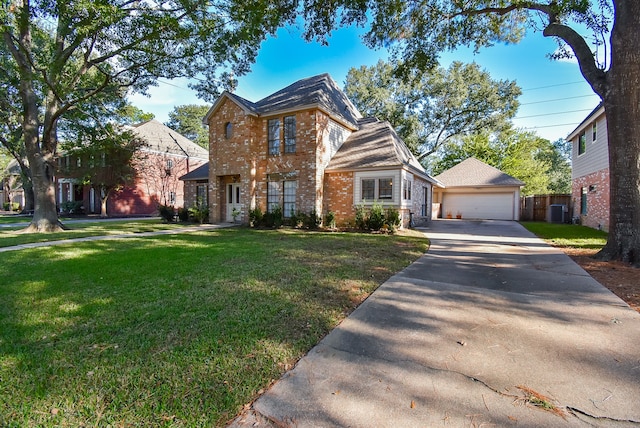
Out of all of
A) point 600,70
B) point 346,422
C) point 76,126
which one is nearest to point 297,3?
point 600,70

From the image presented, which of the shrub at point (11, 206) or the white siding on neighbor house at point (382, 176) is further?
the shrub at point (11, 206)

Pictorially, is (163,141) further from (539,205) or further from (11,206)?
(539,205)

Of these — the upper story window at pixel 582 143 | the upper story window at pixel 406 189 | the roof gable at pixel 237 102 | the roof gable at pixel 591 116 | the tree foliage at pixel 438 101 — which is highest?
the tree foliage at pixel 438 101

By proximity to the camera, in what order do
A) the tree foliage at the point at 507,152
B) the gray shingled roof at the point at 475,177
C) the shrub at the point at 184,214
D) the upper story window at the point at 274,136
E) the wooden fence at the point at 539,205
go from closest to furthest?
the upper story window at the point at 274,136 < the shrub at the point at 184,214 < the wooden fence at the point at 539,205 < the gray shingled roof at the point at 475,177 < the tree foliage at the point at 507,152

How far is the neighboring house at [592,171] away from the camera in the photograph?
1270 cm

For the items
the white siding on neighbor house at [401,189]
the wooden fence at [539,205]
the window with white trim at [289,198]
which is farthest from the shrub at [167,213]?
the wooden fence at [539,205]

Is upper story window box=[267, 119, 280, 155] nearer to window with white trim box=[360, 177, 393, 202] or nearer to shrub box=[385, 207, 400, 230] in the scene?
window with white trim box=[360, 177, 393, 202]

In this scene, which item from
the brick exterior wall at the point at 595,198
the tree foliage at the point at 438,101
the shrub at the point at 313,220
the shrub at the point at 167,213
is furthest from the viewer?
the tree foliage at the point at 438,101

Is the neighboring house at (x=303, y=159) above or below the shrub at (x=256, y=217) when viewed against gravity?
above

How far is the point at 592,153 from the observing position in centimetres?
1436

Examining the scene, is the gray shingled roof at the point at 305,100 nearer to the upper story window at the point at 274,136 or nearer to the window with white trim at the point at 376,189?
the upper story window at the point at 274,136

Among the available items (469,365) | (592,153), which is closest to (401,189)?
(592,153)

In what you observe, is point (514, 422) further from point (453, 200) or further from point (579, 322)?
point (453, 200)

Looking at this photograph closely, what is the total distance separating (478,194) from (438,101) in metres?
9.82
